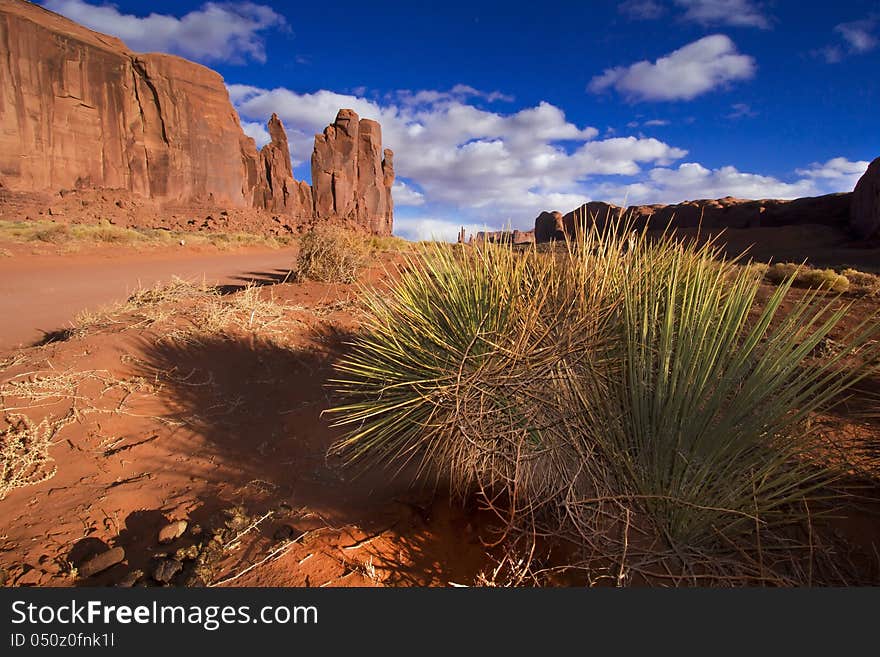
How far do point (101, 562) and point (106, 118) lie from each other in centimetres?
4956

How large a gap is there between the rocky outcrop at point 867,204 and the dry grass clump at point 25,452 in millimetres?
45761

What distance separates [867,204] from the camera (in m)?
35.6

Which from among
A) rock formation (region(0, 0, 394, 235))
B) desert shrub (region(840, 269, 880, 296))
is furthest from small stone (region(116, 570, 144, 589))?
rock formation (region(0, 0, 394, 235))

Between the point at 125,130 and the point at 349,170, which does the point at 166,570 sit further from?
the point at 349,170

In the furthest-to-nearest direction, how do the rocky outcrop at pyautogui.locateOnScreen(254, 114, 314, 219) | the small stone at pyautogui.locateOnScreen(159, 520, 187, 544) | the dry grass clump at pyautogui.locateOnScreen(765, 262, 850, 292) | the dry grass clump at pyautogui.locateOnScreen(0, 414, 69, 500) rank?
the rocky outcrop at pyautogui.locateOnScreen(254, 114, 314, 219) → the dry grass clump at pyautogui.locateOnScreen(765, 262, 850, 292) → the dry grass clump at pyautogui.locateOnScreen(0, 414, 69, 500) → the small stone at pyautogui.locateOnScreen(159, 520, 187, 544)

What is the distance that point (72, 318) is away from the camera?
295 inches

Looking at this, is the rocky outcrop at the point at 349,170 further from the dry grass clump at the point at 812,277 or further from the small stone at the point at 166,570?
the small stone at the point at 166,570

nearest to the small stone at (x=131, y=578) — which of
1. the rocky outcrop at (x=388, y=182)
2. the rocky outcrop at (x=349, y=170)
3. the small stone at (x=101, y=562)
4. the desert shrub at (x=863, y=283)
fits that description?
the small stone at (x=101, y=562)

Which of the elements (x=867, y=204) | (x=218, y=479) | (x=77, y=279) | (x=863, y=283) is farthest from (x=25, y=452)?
(x=867, y=204)

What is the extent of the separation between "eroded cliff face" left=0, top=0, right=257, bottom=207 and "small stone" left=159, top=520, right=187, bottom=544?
41093 millimetres

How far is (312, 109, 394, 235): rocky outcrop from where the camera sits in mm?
63375

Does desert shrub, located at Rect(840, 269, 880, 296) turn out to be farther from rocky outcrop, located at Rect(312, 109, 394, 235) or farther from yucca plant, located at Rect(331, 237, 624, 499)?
rocky outcrop, located at Rect(312, 109, 394, 235)

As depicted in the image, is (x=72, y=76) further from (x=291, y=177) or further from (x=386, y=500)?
(x=386, y=500)

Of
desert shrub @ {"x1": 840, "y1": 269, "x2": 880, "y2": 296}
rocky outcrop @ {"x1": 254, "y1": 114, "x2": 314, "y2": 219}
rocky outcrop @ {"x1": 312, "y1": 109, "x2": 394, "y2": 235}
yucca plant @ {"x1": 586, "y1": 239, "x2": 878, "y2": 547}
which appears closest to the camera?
yucca plant @ {"x1": 586, "y1": 239, "x2": 878, "y2": 547}
